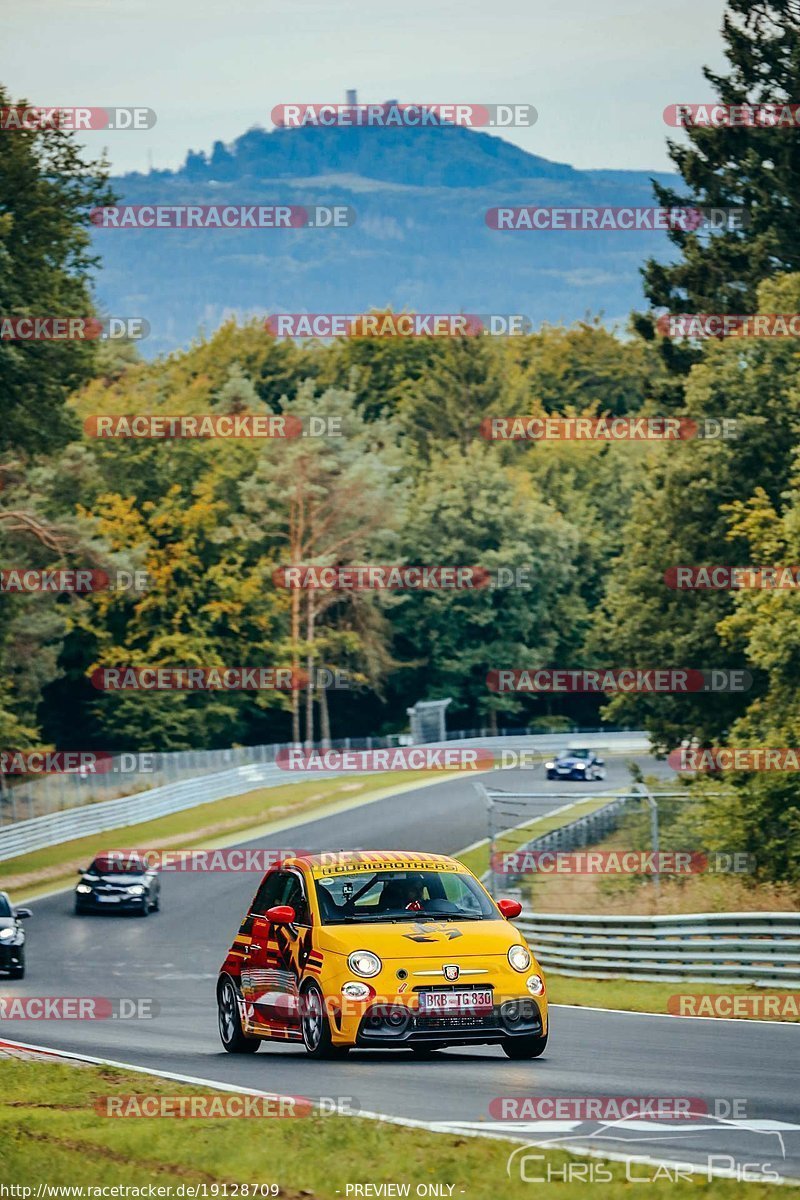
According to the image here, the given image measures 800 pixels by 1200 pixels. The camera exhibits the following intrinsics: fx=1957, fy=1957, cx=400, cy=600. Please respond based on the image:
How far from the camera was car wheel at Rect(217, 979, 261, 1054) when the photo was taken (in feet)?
52.5

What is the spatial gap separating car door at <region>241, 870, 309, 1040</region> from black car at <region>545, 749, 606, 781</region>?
5941 cm

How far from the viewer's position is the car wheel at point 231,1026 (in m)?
16.0

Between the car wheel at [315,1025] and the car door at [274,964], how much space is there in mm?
146

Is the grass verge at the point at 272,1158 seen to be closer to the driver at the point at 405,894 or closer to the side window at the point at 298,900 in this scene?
the side window at the point at 298,900

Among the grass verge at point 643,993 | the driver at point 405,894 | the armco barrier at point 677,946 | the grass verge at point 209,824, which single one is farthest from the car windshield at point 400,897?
the grass verge at point 209,824

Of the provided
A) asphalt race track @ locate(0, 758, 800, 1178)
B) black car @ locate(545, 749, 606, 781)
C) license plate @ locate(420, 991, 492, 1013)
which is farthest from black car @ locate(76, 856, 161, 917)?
black car @ locate(545, 749, 606, 781)

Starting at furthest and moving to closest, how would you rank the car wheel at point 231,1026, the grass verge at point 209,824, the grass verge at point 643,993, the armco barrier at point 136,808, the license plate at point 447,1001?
the armco barrier at point 136,808 < the grass verge at point 209,824 < the grass verge at point 643,993 < the car wheel at point 231,1026 < the license plate at point 447,1001

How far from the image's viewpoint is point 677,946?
24.2 meters

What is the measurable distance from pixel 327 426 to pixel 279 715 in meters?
14.1

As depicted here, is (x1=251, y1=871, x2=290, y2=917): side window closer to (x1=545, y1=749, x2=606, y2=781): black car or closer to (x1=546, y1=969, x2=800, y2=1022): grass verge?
(x1=546, y1=969, x2=800, y2=1022): grass verge

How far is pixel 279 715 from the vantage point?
9369cm

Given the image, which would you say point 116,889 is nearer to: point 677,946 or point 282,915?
point 677,946

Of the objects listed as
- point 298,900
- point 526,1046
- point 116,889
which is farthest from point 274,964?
point 116,889

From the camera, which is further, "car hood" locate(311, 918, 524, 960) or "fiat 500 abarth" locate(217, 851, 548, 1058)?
"car hood" locate(311, 918, 524, 960)
